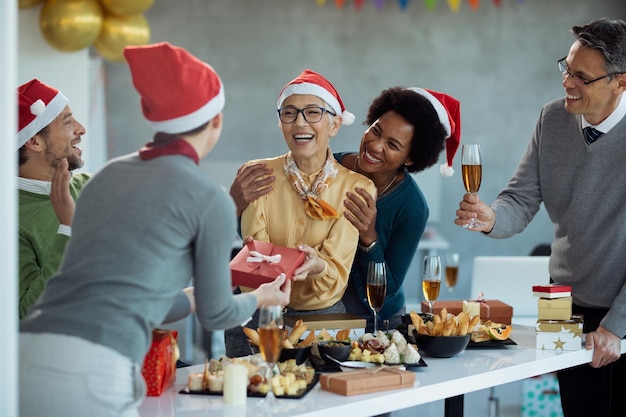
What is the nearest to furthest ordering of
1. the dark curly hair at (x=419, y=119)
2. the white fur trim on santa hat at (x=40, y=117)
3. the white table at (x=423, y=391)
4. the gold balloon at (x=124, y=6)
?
the white table at (x=423, y=391) → the white fur trim on santa hat at (x=40, y=117) → the dark curly hair at (x=419, y=119) → the gold balloon at (x=124, y=6)

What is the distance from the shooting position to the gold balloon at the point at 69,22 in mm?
5707

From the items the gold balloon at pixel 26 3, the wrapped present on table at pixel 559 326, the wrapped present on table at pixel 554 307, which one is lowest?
the wrapped present on table at pixel 559 326

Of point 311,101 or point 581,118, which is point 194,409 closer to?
point 311,101

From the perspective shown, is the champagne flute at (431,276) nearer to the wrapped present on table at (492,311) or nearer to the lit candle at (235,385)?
the wrapped present on table at (492,311)

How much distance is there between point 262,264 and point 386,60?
5.92m

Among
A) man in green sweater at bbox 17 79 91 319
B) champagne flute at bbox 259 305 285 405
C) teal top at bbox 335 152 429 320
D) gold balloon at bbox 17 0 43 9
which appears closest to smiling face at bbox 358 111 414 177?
teal top at bbox 335 152 429 320

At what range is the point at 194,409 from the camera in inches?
88.3

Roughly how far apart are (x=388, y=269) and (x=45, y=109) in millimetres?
1428

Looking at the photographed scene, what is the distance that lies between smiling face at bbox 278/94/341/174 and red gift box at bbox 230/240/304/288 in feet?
1.60

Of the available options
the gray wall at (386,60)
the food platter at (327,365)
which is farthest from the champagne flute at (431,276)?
the gray wall at (386,60)

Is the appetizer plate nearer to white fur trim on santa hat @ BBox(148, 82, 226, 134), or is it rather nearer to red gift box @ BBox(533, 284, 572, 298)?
red gift box @ BBox(533, 284, 572, 298)

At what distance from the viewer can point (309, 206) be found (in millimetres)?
3191

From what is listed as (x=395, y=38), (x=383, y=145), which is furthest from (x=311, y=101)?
(x=395, y=38)

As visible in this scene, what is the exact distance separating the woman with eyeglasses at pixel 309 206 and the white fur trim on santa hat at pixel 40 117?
76 centimetres
